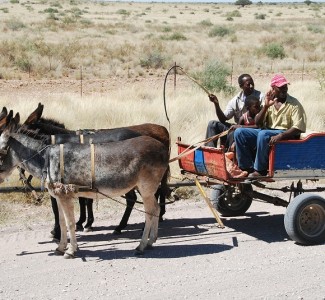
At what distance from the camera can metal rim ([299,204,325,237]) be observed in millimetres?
8023

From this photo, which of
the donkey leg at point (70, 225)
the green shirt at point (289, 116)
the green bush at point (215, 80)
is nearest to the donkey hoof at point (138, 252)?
the donkey leg at point (70, 225)

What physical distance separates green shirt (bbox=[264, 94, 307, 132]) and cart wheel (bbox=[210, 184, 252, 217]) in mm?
1515

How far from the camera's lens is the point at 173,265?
23.4ft

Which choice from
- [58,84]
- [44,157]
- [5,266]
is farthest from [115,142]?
[58,84]

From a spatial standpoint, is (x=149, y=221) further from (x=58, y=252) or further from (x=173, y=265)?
(x=58, y=252)

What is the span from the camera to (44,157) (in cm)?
758

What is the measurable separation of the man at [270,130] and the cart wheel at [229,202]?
4.26 ft

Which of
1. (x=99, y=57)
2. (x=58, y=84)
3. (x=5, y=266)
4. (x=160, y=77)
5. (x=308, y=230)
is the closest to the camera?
(x=5, y=266)

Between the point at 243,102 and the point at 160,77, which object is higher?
the point at 243,102

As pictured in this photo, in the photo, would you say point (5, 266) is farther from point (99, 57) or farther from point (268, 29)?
point (268, 29)

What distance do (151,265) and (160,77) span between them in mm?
24490

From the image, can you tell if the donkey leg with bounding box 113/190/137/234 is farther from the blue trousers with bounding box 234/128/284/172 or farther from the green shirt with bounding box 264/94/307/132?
the green shirt with bounding box 264/94/307/132

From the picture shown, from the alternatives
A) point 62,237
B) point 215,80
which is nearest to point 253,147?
point 62,237

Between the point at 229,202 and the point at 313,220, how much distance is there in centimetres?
175
